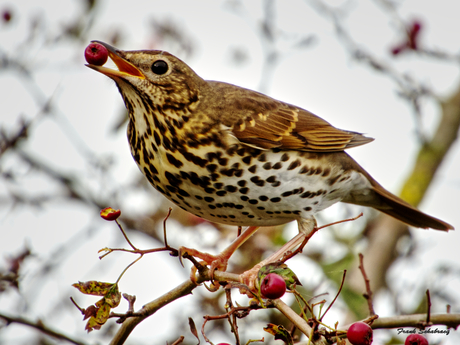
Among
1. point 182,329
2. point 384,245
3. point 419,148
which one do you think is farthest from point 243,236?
point 419,148

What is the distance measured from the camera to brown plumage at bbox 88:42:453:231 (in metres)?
3.77

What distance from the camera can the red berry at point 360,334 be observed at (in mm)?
2512

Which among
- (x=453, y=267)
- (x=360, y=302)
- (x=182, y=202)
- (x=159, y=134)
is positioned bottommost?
(x=360, y=302)

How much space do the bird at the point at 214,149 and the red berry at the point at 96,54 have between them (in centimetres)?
5

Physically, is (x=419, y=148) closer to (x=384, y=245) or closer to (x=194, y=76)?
(x=384, y=245)

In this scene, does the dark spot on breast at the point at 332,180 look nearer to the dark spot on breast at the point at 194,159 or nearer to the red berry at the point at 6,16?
the dark spot on breast at the point at 194,159

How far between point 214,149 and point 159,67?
28.0 inches

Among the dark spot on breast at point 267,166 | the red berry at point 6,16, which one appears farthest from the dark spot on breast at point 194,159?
the red berry at point 6,16

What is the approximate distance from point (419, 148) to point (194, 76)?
127 inches

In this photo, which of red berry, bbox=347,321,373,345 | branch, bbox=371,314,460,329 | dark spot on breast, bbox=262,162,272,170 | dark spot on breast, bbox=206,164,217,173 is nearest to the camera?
red berry, bbox=347,321,373,345

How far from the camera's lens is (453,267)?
4.86 metres

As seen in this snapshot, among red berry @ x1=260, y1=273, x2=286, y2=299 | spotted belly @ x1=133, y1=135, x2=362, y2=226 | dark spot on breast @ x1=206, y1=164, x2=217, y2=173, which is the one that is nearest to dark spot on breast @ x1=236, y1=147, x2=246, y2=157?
spotted belly @ x1=133, y1=135, x2=362, y2=226

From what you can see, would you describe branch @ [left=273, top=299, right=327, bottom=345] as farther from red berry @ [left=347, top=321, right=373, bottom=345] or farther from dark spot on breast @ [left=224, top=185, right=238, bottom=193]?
dark spot on breast @ [left=224, top=185, right=238, bottom=193]

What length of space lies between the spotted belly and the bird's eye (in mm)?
494
